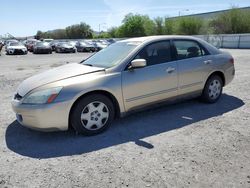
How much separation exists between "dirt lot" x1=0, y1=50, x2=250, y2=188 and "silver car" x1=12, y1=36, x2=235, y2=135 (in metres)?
0.34

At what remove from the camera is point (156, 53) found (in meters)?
5.00

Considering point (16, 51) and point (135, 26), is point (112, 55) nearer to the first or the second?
point (16, 51)

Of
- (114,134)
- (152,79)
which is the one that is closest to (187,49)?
(152,79)

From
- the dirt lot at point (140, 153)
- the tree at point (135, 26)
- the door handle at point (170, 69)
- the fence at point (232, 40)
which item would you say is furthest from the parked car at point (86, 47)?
the tree at point (135, 26)

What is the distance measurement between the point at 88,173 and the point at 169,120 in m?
2.19

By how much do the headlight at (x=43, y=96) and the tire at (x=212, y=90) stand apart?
328 cm

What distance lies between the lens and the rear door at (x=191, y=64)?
5254mm

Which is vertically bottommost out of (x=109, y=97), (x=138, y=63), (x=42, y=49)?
(x=109, y=97)

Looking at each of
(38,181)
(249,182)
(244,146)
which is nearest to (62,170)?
(38,181)

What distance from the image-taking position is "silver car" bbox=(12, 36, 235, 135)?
157 inches

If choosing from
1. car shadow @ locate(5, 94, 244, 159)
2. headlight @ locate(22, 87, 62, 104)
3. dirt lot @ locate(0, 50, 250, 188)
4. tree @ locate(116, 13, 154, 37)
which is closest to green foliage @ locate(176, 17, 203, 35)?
tree @ locate(116, 13, 154, 37)

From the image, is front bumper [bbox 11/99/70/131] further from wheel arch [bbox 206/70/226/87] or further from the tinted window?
wheel arch [bbox 206/70/226/87]

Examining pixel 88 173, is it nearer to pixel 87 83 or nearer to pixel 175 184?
pixel 175 184

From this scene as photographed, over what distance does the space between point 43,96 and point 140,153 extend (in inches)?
65.8
